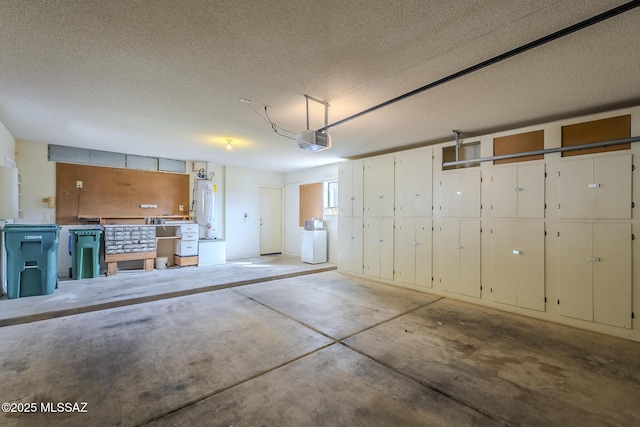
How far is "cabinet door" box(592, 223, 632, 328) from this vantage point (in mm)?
3211

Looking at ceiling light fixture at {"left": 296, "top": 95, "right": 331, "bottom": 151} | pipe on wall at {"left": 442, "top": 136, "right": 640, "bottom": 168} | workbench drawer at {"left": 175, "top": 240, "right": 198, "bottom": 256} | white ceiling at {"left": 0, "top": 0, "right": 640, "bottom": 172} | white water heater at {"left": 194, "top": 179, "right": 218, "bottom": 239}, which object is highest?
white ceiling at {"left": 0, "top": 0, "right": 640, "bottom": 172}

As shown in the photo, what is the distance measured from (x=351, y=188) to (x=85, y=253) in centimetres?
562

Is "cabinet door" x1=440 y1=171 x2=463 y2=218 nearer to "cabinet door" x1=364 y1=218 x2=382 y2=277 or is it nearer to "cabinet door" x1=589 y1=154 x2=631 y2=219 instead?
"cabinet door" x1=364 y1=218 x2=382 y2=277

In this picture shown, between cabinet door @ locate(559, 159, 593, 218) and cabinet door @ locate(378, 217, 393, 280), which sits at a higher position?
cabinet door @ locate(559, 159, 593, 218)

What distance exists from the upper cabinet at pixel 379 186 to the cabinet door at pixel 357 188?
0.11 m

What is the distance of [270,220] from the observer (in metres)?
9.23

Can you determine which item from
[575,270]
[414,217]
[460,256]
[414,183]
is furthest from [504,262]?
[414,183]

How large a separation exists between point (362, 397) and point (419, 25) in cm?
279

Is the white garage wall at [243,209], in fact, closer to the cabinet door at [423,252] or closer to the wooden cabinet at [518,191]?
the cabinet door at [423,252]

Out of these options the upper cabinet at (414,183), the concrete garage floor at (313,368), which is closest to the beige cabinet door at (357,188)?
the upper cabinet at (414,183)

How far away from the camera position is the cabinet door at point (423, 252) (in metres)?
4.97

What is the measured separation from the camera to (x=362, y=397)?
6.91 feet

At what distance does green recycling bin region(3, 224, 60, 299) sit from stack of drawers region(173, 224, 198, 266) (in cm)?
250

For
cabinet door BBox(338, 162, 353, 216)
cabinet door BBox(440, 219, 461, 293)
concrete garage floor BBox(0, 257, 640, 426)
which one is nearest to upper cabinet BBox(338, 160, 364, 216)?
cabinet door BBox(338, 162, 353, 216)
